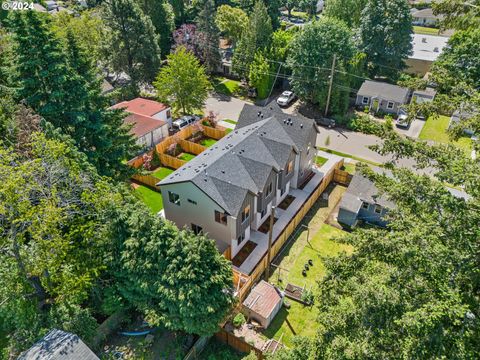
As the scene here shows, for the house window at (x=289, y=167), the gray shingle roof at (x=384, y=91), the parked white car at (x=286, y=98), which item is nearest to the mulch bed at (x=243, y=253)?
the house window at (x=289, y=167)

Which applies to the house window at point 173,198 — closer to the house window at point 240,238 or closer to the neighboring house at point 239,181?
the neighboring house at point 239,181

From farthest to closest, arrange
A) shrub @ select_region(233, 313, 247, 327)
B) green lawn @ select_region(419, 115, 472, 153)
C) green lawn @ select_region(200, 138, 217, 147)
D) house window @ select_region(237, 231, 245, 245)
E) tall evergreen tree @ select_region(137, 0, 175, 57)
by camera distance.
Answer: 1. tall evergreen tree @ select_region(137, 0, 175, 57)
2. green lawn @ select_region(419, 115, 472, 153)
3. green lawn @ select_region(200, 138, 217, 147)
4. house window @ select_region(237, 231, 245, 245)
5. shrub @ select_region(233, 313, 247, 327)

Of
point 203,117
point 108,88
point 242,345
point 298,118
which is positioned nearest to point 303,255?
point 242,345

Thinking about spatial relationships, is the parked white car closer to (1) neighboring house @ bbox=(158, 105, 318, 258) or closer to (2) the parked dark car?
(2) the parked dark car

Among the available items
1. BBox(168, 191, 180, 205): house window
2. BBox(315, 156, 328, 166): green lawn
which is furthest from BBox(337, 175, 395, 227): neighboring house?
BBox(168, 191, 180, 205): house window

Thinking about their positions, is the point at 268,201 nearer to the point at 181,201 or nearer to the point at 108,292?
the point at 181,201

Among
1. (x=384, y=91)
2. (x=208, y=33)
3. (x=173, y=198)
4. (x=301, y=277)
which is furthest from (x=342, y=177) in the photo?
(x=208, y=33)
